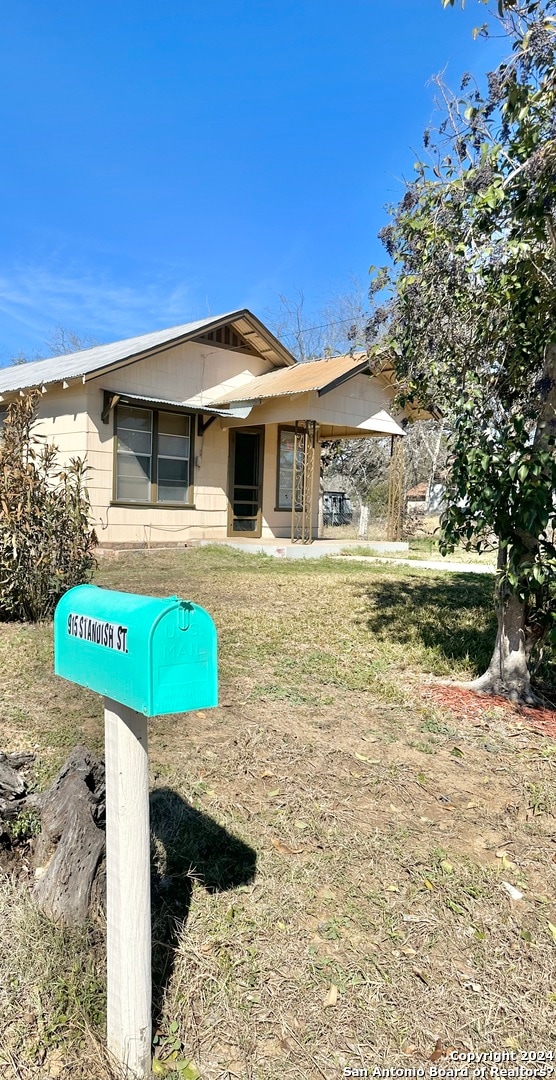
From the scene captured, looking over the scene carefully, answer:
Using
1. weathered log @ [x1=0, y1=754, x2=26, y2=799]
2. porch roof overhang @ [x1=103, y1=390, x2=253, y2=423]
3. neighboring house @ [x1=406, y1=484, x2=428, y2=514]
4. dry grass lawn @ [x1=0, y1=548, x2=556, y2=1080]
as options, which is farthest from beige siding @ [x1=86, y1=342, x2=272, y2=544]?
neighboring house @ [x1=406, y1=484, x2=428, y2=514]

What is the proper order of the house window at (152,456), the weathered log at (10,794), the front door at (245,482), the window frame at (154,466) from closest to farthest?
the weathered log at (10,794) → the window frame at (154,466) → the house window at (152,456) → the front door at (245,482)

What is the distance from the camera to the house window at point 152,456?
12461mm

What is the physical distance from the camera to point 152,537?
13.0m

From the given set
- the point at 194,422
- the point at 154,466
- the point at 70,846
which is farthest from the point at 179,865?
the point at 194,422

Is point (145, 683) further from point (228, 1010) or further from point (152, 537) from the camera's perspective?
point (152, 537)

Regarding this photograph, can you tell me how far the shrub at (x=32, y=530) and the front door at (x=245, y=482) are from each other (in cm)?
809

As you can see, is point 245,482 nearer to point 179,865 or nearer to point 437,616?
point 437,616

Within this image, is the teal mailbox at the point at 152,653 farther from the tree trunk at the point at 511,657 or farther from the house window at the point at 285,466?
the house window at the point at 285,466

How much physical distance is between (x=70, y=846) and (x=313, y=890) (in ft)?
3.07

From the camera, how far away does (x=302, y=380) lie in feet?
43.5

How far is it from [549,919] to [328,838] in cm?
90

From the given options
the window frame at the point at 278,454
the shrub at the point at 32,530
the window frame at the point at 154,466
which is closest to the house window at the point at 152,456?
the window frame at the point at 154,466

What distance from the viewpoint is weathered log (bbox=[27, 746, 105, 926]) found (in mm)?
2408

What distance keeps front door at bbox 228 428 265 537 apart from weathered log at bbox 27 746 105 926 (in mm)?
11899
